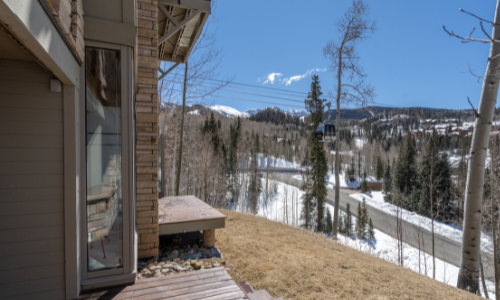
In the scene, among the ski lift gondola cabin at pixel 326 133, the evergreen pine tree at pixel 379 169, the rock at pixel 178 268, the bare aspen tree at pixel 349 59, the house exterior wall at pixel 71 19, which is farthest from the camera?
the evergreen pine tree at pixel 379 169

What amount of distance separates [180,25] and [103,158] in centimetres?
259

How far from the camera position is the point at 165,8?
409cm

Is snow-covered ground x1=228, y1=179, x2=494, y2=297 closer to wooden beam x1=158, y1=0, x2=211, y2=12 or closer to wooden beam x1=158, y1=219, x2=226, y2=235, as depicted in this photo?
wooden beam x1=158, y1=219, x2=226, y2=235

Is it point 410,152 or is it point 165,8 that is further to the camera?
point 410,152

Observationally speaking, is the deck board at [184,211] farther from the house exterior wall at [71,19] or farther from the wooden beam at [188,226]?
the house exterior wall at [71,19]

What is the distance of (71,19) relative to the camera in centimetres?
170

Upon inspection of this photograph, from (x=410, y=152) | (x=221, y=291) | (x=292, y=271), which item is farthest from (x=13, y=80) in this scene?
(x=410, y=152)

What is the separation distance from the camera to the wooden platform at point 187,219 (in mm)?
3575

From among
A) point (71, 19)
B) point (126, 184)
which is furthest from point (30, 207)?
point (71, 19)

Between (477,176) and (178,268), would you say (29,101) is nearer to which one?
(178,268)

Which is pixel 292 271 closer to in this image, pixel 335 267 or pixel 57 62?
pixel 335 267

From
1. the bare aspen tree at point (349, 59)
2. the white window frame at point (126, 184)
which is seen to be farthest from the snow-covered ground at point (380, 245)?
the white window frame at point (126, 184)

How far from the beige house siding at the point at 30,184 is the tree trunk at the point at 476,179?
5.73 meters

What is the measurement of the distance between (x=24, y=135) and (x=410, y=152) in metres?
27.3
